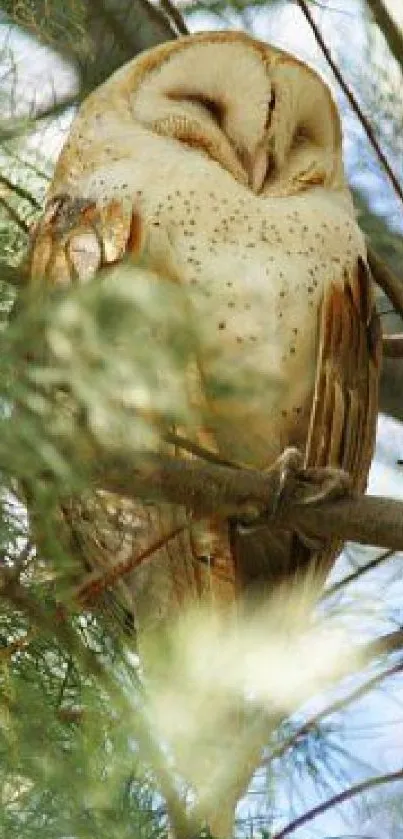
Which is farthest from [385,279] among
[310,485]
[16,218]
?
[310,485]

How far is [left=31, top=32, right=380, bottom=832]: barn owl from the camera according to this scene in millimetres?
2148

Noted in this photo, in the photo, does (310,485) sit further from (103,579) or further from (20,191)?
(20,191)

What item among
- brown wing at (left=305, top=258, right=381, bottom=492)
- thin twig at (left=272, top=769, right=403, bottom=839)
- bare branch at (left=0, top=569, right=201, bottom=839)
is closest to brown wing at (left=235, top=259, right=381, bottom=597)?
brown wing at (left=305, top=258, right=381, bottom=492)

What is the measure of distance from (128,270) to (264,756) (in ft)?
2.97

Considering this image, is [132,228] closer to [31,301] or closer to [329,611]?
[329,611]

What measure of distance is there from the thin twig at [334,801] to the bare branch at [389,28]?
852 mm

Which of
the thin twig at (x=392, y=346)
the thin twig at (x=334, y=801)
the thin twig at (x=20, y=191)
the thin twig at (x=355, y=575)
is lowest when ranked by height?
the thin twig at (x=334, y=801)

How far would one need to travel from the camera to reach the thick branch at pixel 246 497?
4.91 ft

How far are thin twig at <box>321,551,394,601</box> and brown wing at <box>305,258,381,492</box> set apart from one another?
0.19 metres

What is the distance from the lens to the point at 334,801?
2037 mm

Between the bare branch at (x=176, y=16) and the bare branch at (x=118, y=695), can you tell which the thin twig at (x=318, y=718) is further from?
the bare branch at (x=176, y=16)

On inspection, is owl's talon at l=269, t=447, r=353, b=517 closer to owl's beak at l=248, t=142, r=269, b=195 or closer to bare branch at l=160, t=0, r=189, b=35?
owl's beak at l=248, t=142, r=269, b=195

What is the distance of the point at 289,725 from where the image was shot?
221 cm

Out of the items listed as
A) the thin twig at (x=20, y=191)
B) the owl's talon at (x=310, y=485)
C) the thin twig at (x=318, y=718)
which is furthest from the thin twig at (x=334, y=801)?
the thin twig at (x=20, y=191)
